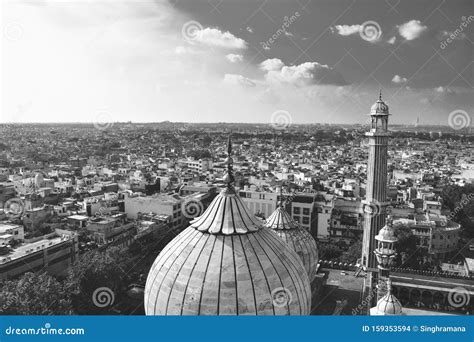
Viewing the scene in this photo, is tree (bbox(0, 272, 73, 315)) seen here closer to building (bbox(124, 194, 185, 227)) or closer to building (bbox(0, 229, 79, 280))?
building (bbox(0, 229, 79, 280))

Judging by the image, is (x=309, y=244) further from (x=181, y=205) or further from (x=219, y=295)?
(x=181, y=205)

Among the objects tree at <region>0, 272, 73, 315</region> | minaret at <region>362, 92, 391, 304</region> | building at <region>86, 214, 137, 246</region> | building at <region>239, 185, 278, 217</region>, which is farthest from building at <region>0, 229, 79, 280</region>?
minaret at <region>362, 92, 391, 304</region>

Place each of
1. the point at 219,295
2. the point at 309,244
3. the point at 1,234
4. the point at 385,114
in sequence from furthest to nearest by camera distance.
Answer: the point at 1,234
the point at 385,114
the point at 309,244
the point at 219,295

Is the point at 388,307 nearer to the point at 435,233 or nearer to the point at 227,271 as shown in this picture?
the point at 227,271

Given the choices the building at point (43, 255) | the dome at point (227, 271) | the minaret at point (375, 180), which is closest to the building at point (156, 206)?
the building at point (43, 255)

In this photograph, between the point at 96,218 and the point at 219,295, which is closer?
the point at 219,295

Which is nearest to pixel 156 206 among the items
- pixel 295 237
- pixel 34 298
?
pixel 34 298

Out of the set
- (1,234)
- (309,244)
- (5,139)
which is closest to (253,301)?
(309,244)
